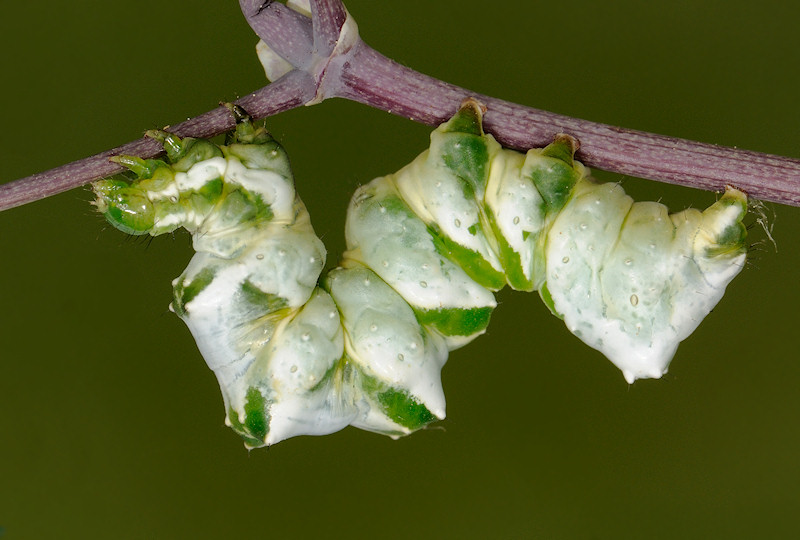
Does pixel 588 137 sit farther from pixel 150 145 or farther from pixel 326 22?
pixel 150 145

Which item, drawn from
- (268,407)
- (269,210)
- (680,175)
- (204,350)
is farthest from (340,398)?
(680,175)

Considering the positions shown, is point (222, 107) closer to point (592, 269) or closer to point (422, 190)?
point (422, 190)

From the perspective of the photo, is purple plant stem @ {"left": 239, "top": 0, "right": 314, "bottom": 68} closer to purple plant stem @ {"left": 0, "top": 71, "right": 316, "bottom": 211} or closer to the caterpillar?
purple plant stem @ {"left": 0, "top": 71, "right": 316, "bottom": 211}

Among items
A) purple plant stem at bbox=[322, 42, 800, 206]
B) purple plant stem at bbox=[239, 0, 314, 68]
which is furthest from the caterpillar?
purple plant stem at bbox=[239, 0, 314, 68]

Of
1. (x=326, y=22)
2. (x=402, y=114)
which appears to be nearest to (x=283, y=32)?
(x=326, y=22)

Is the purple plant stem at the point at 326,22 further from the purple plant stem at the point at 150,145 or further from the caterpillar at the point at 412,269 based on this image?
the caterpillar at the point at 412,269
